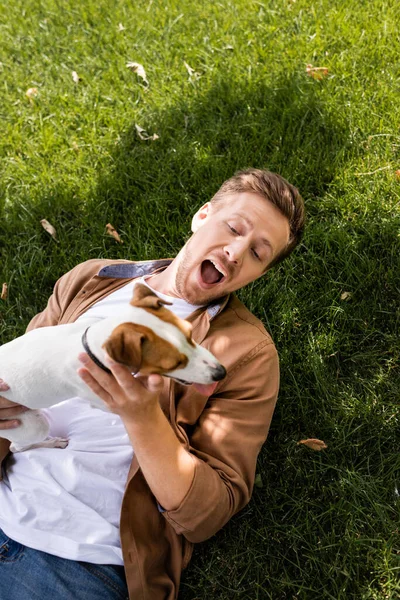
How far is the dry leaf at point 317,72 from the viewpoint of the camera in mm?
4750

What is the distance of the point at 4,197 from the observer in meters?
4.65

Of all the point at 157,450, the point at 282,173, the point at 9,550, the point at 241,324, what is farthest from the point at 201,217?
the point at 9,550

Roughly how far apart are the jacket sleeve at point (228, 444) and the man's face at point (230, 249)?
0.36m

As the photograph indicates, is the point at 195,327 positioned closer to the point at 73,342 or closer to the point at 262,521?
the point at 73,342

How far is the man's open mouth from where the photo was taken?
287 centimetres

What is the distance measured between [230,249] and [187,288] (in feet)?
0.89

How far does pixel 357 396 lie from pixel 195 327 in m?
1.18

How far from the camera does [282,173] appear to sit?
14.2ft

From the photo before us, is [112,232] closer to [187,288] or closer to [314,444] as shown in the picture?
[187,288]

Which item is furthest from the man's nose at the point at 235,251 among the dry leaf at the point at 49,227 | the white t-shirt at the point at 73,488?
the dry leaf at the point at 49,227

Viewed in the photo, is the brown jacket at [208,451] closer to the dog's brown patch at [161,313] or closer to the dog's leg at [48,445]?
the dog's leg at [48,445]

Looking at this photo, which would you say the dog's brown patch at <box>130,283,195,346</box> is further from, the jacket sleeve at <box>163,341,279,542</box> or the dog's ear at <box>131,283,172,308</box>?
the jacket sleeve at <box>163,341,279,542</box>

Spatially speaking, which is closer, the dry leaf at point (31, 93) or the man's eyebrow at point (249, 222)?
the man's eyebrow at point (249, 222)

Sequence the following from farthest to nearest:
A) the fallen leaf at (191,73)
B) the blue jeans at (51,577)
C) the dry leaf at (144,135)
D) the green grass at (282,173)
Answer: the fallen leaf at (191,73)
the dry leaf at (144,135)
the green grass at (282,173)
the blue jeans at (51,577)
